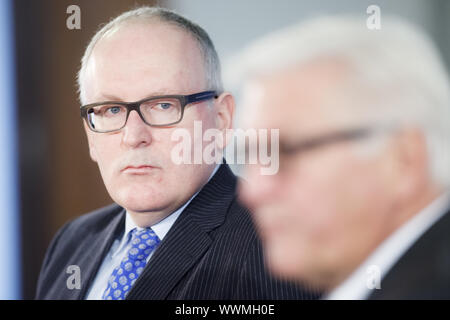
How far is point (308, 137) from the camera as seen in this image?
1734 millimetres

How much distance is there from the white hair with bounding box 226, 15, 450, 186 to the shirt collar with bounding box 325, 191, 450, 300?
18 cm

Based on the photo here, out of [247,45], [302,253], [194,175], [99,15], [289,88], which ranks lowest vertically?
[302,253]

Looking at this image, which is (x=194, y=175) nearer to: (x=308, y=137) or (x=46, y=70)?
(x=308, y=137)

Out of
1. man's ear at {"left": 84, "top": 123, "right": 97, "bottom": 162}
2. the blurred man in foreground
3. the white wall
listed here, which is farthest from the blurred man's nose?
the white wall

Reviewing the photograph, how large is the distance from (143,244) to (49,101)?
60 cm

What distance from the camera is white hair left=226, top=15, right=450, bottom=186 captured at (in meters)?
1.73

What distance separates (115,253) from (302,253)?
604 millimetres

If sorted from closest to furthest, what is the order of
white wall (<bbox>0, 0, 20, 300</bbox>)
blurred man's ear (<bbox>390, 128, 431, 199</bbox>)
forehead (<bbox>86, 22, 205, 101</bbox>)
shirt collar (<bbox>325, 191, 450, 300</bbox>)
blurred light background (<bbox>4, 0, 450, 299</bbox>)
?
shirt collar (<bbox>325, 191, 450, 300</bbox>), blurred man's ear (<bbox>390, 128, 431, 199</bbox>), forehead (<bbox>86, 22, 205, 101</bbox>), blurred light background (<bbox>4, 0, 450, 299</bbox>), white wall (<bbox>0, 0, 20, 300</bbox>)

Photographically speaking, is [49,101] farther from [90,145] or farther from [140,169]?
[140,169]

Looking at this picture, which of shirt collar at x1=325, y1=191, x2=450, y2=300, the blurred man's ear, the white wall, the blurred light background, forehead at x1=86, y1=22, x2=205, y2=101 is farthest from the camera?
the white wall

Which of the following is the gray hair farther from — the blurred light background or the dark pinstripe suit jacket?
the dark pinstripe suit jacket
